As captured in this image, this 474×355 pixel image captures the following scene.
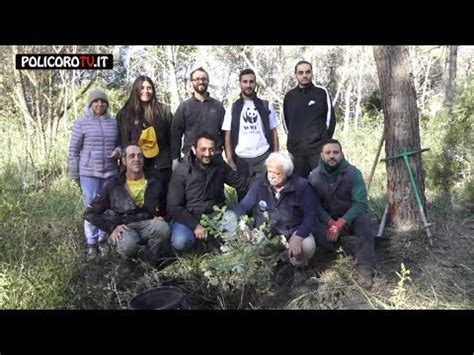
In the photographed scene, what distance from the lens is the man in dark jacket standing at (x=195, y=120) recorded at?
388 centimetres

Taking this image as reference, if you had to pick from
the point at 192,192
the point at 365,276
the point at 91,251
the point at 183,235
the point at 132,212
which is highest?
the point at 192,192

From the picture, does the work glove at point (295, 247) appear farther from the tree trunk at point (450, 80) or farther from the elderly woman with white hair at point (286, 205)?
the tree trunk at point (450, 80)

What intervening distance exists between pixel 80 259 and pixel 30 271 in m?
0.37

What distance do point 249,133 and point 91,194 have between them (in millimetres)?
1345

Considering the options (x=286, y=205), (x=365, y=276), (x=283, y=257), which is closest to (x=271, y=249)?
(x=283, y=257)

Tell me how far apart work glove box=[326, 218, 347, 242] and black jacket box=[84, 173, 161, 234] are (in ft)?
4.37

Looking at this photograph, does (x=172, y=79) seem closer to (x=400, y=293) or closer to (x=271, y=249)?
(x=271, y=249)

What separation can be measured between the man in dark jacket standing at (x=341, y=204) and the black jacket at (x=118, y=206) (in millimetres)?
1227

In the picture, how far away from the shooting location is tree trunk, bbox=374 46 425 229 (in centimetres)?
→ 394

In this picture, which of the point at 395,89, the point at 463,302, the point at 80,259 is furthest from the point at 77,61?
the point at 463,302

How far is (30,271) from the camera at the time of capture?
12.0ft

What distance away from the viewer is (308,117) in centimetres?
389

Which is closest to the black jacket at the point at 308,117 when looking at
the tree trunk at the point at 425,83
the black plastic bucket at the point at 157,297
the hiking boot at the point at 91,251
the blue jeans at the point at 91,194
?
the tree trunk at the point at 425,83
